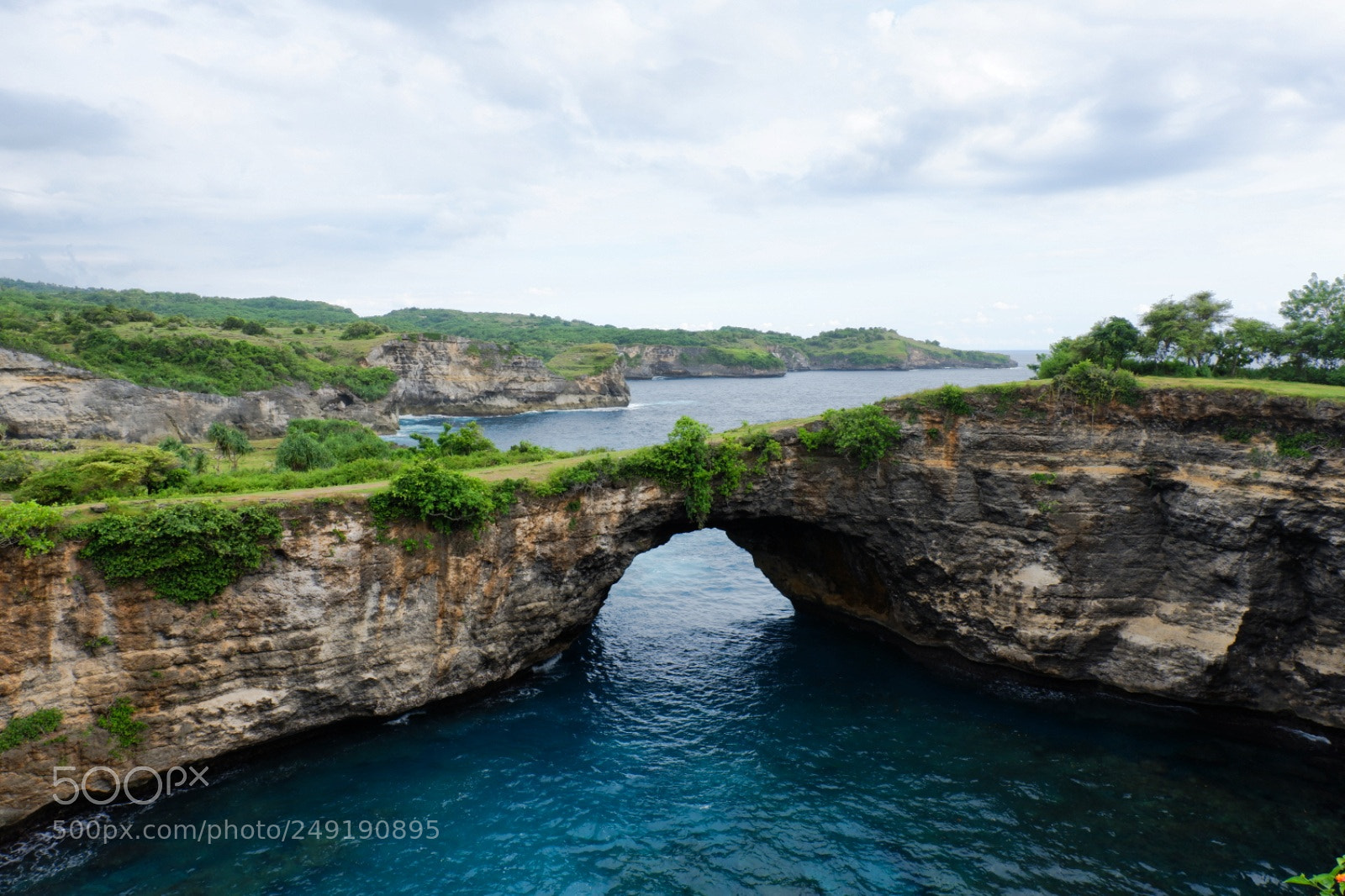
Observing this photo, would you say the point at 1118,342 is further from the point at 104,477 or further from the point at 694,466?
the point at 104,477

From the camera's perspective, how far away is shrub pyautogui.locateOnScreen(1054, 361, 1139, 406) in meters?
22.5

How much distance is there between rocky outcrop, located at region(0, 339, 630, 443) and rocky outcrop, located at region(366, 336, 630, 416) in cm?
14

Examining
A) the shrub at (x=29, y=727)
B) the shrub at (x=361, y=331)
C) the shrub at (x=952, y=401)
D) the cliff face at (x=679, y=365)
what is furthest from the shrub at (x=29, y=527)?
the cliff face at (x=679, y=365)

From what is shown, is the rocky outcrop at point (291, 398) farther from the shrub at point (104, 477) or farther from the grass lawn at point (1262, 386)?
the grass lawn at point (1262, 386)

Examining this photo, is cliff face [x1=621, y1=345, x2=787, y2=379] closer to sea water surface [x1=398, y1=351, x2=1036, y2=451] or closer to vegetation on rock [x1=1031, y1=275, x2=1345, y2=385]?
sea water surface [x1=398, y1=351, x2=1036, y2=451]

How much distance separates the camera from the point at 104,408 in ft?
178

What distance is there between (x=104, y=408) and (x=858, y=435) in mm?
62724

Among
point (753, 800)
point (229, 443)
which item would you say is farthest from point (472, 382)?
point (753, 800)

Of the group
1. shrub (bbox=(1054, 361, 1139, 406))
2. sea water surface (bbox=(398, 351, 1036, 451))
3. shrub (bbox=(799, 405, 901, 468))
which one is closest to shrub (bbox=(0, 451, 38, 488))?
shrub (bbox=(799, 405, 901, 468))

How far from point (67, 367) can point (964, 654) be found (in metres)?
69.2

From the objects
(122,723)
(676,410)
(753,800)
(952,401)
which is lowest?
(753,800)

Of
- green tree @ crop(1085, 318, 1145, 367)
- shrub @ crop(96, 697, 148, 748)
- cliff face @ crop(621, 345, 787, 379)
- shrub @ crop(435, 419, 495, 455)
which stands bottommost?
shrub @ crop(96, 697, 148, 748)

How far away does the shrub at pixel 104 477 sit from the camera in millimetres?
19750

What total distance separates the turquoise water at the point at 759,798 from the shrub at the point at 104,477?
9593mm
